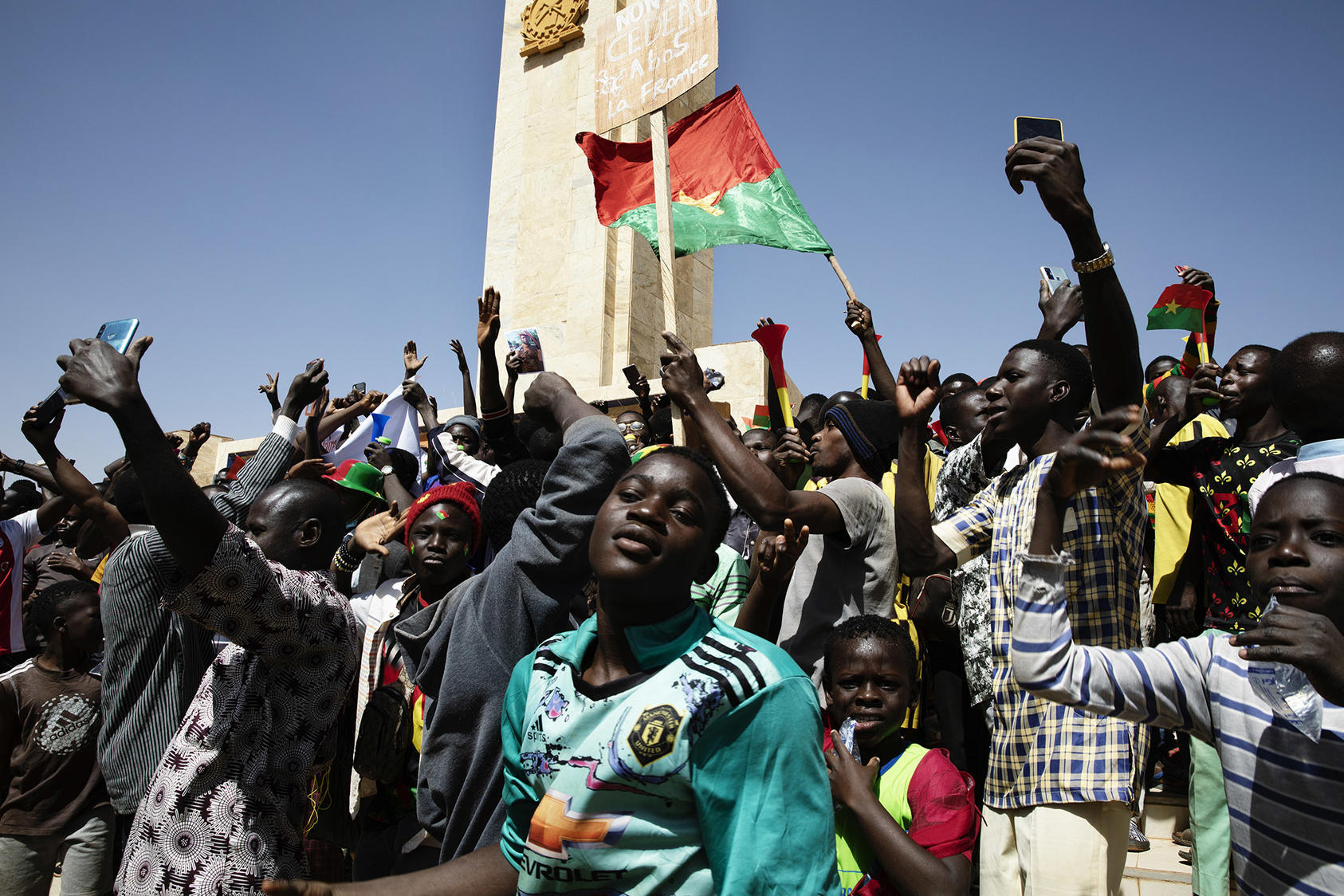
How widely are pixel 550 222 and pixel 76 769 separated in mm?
11800

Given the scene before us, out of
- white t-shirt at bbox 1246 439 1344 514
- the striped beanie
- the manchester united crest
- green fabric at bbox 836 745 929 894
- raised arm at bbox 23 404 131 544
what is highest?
the striped beanie

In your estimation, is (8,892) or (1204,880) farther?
(8,892)

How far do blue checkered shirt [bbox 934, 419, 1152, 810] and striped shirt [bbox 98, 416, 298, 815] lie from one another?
8.38 feet

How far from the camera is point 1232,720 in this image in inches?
73.0

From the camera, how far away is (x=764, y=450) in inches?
221

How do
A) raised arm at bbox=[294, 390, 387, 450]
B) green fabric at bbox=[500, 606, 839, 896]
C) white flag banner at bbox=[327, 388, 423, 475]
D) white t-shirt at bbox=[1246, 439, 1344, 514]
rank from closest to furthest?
green fabric at bbox=[500, 606, 839, 896]
white t-shirt at bbox=[1246, 439, 1344, 514]
white flag banner at bbox=[327, 388, 423, 475]
raised arm at bbox=[294, 390, 387, 450]

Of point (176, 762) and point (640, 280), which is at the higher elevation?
point (640, 280)

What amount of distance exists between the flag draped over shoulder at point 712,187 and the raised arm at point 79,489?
3664 mm

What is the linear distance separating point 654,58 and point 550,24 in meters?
11.6

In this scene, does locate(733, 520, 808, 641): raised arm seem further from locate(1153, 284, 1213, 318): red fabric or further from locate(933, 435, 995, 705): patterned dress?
locate(1153, 284, 1213, 318): red fabric

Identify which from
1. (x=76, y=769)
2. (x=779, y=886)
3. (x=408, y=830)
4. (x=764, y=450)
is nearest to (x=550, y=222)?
(x=764, y=450)

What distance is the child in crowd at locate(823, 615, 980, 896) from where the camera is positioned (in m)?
2.53

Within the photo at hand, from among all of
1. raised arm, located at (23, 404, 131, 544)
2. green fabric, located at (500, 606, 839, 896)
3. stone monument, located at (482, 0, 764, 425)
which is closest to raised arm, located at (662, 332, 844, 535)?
green fabric, located at (500, 606, 839, 896)

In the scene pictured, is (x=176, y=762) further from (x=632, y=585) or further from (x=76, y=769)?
(x=76, y=769)
